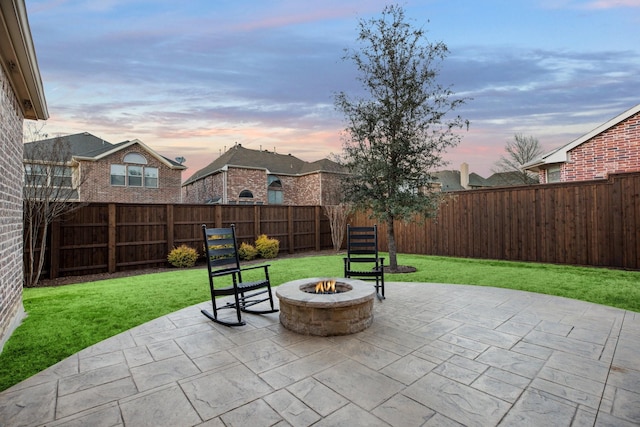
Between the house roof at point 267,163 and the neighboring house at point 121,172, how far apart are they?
Answer: 2.87 metres

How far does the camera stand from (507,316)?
3877 millimetres

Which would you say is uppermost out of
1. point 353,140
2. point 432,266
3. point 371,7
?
point 371,7

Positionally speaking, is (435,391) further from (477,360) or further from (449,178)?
(449,178)

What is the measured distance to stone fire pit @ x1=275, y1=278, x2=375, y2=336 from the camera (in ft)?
10.7

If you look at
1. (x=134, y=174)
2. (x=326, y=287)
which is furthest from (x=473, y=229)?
(x=134, y=174)

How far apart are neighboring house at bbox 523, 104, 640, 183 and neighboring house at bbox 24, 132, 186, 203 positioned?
1849 cm

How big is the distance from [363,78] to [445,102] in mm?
2051

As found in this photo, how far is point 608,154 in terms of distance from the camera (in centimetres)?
A: 900

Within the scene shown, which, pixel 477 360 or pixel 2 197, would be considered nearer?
pixel 477 360

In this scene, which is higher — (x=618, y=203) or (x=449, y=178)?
(x=449, y=178)

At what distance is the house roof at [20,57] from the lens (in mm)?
2584

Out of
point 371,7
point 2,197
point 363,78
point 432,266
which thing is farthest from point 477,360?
point 371,7

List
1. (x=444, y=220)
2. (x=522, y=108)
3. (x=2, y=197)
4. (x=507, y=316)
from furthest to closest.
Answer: (x=522, y=108)
(x=444, y=220)
(x=507, y=316)
(x=2, y=197)

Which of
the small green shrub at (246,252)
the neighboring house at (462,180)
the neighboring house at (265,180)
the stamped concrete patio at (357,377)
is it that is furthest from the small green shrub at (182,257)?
the neighboring house at (462,180)
